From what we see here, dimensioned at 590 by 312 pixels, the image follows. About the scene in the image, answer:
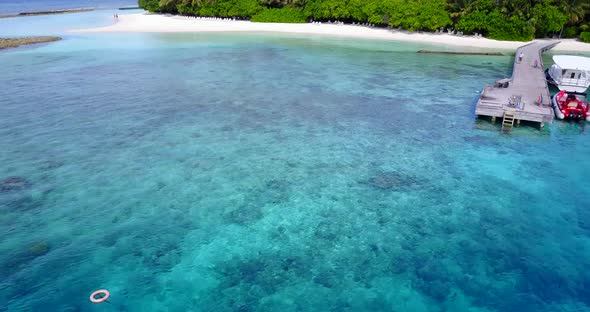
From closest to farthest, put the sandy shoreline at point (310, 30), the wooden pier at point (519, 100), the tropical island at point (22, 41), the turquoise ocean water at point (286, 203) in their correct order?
the turquoise ocean water at point (286, 203) → the wooden pier at point (519, 100) → the sandy shoreline at point (310, 30) → the tropical island at point (22, 41)

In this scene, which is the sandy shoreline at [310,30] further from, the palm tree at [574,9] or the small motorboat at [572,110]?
the small motorboat at [572,110]

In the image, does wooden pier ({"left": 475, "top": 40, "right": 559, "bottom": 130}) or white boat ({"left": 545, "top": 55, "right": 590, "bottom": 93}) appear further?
white boat ({"left": 545, "top": 55, "right": 590, "bottom": 93})

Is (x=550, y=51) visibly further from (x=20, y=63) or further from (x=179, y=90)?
(x=20, y=63)

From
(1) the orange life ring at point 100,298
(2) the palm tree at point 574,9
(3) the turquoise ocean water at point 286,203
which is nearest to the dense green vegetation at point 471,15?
(2) the palm tree at point 574,9

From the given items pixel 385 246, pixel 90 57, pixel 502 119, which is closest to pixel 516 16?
pixel 502 119

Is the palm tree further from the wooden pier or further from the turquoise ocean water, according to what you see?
the turquoise ocean water

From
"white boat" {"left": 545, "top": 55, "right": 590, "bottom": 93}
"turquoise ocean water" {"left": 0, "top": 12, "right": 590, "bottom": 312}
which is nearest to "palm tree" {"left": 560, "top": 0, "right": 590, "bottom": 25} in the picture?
"white boat" {"left": 545, "top": 55, "right": 590, "bottom": 93}

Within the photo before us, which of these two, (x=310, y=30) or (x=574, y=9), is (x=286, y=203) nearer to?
(x=574, y=9)
